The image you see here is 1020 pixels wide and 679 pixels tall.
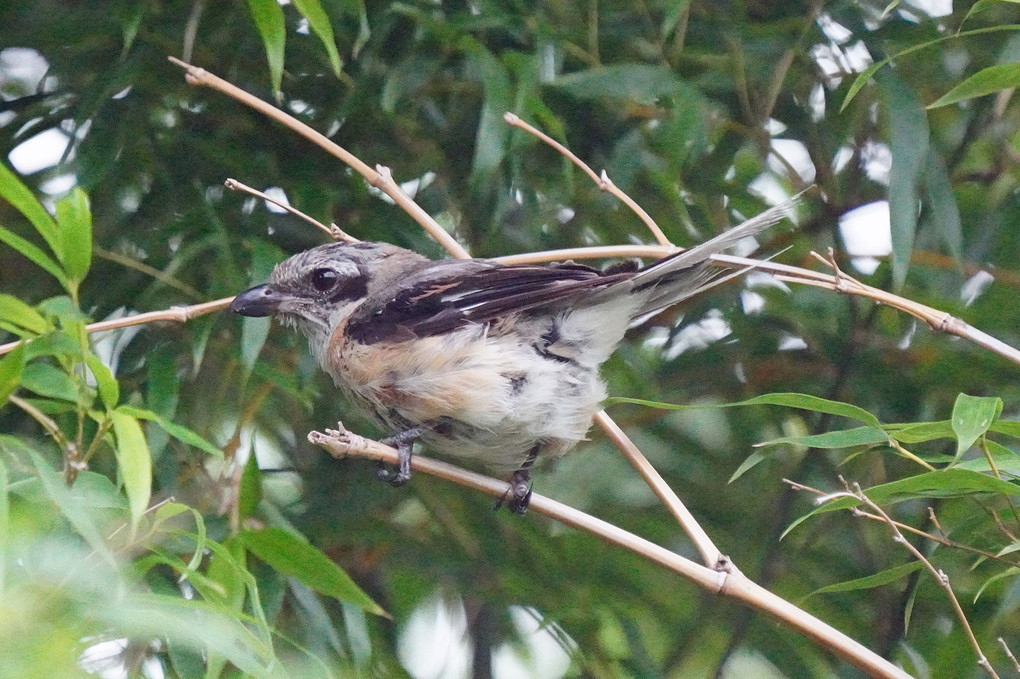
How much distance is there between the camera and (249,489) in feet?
7.48

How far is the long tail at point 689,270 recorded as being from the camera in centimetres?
199

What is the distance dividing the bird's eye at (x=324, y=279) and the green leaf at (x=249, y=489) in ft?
1.51

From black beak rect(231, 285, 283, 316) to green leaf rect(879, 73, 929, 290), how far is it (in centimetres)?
135

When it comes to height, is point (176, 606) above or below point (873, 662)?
above

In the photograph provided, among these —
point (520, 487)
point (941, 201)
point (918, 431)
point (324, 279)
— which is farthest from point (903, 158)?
point (324, 279)

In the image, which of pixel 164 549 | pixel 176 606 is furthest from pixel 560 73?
pixel 176 606

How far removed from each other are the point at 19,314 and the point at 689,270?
1.23m

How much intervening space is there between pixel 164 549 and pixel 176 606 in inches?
24.8

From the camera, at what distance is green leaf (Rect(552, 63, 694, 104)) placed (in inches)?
97.4

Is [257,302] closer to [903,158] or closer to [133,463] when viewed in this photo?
[133,463]

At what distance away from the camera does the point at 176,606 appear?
58.9 inches

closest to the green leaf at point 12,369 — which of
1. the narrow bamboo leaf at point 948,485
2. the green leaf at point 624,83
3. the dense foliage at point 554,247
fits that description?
the dense foliage at point 554,247

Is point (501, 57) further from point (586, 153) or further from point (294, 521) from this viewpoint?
point (294, 521)

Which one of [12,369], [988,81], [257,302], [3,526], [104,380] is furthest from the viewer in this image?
[257,302]
